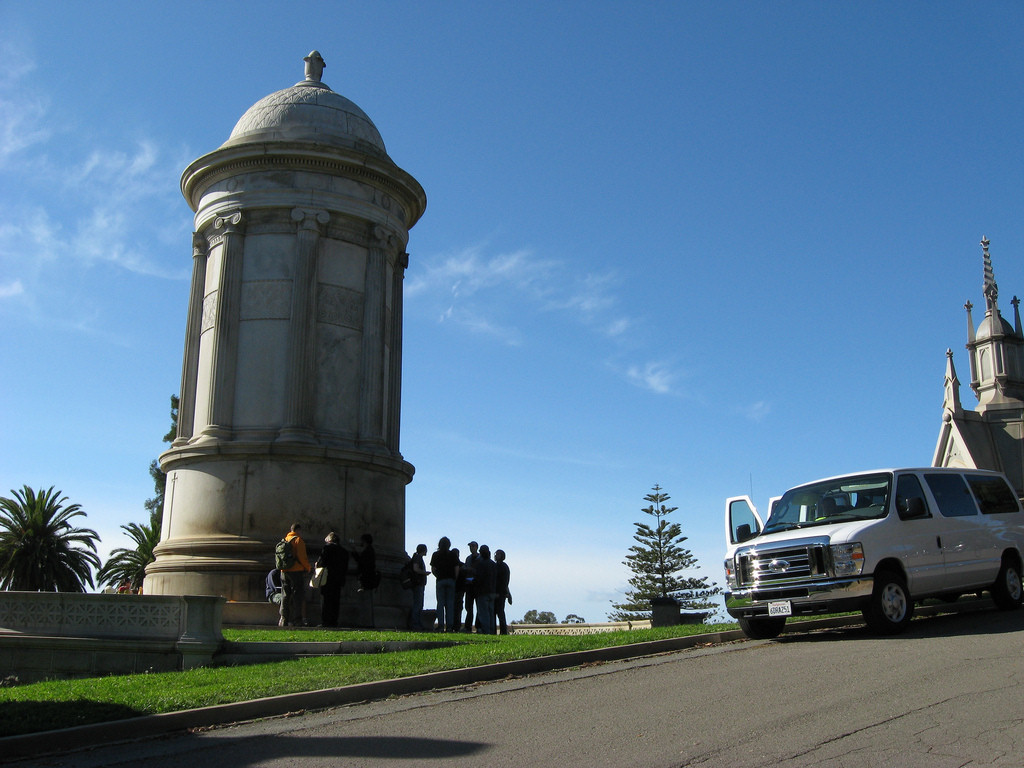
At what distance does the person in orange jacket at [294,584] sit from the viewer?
16.3m

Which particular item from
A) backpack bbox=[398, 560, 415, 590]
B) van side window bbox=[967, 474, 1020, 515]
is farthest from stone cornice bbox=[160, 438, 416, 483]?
van side window bbox=[967, 474, 1020, 515]

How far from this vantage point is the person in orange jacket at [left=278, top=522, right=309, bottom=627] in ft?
53.4

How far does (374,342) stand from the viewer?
21.2 meters

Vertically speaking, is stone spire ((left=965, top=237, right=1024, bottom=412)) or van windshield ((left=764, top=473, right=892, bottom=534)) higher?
stone spire ((left=965, top=237, right=1024, bottom=412))

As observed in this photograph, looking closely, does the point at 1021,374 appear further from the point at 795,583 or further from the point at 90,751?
the point at 90,751

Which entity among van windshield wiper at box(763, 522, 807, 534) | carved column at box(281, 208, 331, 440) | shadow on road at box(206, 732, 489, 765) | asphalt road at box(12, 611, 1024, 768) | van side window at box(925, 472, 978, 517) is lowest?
shadow on road at box(206, 732, 489, 765)

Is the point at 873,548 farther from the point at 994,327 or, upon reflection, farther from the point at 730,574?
the point at 994,327

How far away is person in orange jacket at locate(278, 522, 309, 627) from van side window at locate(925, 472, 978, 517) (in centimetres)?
946

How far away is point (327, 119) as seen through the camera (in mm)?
22156

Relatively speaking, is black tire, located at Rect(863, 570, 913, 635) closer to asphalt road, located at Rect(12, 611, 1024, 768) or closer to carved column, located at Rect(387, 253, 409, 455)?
asphalt road, located at Rect(12, 611, 1024, 768)

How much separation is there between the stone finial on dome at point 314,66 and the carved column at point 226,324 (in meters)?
5.01

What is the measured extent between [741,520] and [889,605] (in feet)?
8.42

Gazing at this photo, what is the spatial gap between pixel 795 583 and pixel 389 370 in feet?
38.3

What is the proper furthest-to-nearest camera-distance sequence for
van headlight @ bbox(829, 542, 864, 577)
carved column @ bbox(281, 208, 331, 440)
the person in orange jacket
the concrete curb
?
carved column @ bbox(281, 208, 331, 440), the person in orange jacket, van headlight @ bbox(829, 542, 864, 577), the concrete curb
